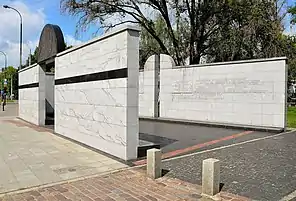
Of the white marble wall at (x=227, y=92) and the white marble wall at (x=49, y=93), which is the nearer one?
the white marble wall at (x=227, y=92)

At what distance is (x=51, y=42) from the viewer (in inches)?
501

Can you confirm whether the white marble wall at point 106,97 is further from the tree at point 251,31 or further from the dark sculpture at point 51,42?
the tree at point 251,31

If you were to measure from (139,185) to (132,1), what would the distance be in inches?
691

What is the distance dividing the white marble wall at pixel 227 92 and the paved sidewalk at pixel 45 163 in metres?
6.86

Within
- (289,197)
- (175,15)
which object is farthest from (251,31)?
(289,197)

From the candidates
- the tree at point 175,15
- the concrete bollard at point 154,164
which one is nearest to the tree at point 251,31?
the tree at point 175,15

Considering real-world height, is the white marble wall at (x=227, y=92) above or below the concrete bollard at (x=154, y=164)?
above

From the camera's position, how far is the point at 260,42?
1861cm

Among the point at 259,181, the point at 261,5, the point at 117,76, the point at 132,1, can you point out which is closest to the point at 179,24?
the point at 132,1

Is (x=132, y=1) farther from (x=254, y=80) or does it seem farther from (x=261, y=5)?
(x=254, y=80)

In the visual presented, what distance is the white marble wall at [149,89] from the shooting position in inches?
658

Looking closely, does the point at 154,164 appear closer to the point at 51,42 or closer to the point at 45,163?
the point at 45,163

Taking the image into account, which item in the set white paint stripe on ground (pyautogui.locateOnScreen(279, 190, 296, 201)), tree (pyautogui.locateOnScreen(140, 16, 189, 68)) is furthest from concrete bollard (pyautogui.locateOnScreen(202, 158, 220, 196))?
tree (pyautogui.locateOnScreen(140, 16, 189, 68))

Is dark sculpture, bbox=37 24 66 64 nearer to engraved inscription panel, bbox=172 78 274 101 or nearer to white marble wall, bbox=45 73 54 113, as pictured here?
white marble wall, bbox=45 73 54 113
